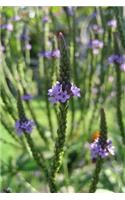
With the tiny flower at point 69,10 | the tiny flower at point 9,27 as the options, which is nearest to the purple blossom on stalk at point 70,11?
the tiny flower at point 69,10

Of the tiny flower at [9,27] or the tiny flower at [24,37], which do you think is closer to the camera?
the tiny flower at [9,27]

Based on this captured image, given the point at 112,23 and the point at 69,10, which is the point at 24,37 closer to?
the point at 69,10

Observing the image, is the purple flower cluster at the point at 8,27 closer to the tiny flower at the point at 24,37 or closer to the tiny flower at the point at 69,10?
the tiny flower at the point at 24,37

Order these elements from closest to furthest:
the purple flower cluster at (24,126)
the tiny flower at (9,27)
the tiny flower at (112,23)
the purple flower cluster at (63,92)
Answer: the purple flower cluster at (63,92) → the purple flower cluster at (24,126) → the tiny flower at (112,23) → the tiny flower at (9,27)

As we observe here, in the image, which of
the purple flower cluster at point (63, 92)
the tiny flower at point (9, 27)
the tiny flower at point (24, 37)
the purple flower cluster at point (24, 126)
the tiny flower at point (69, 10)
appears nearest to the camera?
the purple flower cluster at point (63, 92)

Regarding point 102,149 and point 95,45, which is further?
point 95,45

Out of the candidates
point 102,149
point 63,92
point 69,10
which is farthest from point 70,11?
point 63,92

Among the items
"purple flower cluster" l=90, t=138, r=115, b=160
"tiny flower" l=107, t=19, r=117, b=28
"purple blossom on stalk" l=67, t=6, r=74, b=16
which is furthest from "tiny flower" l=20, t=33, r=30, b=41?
"purple flower cluster" l=90, t=138, r=115, b=160

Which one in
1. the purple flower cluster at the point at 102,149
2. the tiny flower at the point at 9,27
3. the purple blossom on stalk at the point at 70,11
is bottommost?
the purple flower cluster at the point at 102,149

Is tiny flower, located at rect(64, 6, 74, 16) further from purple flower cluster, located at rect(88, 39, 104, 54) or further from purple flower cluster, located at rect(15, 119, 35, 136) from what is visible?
purple flower cluster, located at rect(15, 119, 35, 136)

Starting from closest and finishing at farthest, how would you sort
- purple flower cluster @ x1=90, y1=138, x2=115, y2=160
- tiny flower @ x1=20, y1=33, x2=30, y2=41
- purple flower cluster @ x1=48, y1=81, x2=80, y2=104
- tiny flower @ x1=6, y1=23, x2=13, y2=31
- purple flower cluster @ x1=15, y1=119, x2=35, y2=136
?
purple flower cluster @ x1=48, y1=81, x2=80, y2=104 → purple flower cluster @ x1=90, y1=138, x2=115, y2=160 → purple flower cluster @ x1=15, y1=119, x2=35, y2=136 → tiny flower @ x1=6, y1=23, x2=13, y2=31 → tiny flower @ x1=20, y1=33, x2=30, y2=41

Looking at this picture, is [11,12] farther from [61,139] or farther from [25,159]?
[61,139]
